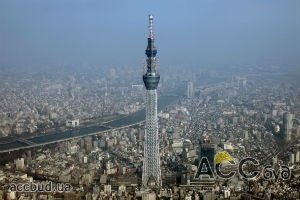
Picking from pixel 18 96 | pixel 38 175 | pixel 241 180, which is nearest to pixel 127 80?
pixel 18 96

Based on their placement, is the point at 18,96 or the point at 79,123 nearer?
the point at 18,96

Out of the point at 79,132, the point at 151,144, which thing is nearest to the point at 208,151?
the point at 151,144

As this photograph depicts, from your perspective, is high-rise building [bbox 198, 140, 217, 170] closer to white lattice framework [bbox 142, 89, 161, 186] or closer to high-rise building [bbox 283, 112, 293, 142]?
white lattice framework [bbox 142, 89, 161, 186]

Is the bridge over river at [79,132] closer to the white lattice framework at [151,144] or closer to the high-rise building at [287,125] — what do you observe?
the white lattice framework at [151,144]

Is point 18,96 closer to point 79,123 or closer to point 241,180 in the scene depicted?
point 79,123

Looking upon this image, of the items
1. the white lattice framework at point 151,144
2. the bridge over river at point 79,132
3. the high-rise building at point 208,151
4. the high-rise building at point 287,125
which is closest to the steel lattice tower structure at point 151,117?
the white lattice framework at point 151,144

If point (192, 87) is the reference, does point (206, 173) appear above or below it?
below

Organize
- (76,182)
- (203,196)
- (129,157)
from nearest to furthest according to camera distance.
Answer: (203,196) → (76,182) → (129,157)
